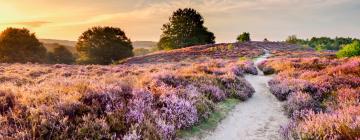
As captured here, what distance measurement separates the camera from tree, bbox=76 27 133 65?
66.8 m

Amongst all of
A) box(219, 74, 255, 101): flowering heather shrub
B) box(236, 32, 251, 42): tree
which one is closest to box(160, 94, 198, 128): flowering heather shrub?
box(219, 74, 255, 101): flowering heather shrub

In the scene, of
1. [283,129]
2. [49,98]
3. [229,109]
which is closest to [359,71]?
[229,109]

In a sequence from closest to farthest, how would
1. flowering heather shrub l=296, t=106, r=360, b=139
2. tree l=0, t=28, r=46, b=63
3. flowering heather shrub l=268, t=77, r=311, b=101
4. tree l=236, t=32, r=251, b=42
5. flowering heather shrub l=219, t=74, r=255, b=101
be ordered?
flowering heather shrub l=296, t=106, r=360, b=139
flowering heather shrub l=268, t=77, r=311, b=101
flowering heather shrub l=219, t=74, r=255, b=101
tree l=0, t=28, r=46, b=63
tree l=236, t=32, r=251, b=42

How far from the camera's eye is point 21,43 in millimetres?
66688

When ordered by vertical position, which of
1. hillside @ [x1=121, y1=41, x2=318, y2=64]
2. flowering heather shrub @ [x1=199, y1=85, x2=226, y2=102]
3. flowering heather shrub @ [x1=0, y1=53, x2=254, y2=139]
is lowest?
hillside @ [x1=121, y1=41, x2=318, y2=64]

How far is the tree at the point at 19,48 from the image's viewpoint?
214 feet

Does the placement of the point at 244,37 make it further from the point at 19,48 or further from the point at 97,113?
the point at 97,113

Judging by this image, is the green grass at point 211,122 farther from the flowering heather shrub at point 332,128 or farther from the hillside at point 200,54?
the hillside at point 200,54

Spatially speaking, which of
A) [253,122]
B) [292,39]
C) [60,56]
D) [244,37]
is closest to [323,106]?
[253,122]

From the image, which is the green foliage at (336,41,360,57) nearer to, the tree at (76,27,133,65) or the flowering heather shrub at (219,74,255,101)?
the flowering heather shrub at (219,74,255,101)

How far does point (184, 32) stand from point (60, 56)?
31046mm

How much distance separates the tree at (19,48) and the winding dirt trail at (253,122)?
A: 2434 inches

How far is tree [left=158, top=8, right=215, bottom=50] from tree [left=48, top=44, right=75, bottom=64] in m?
25.1

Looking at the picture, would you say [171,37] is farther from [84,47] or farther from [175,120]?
[175,120]
